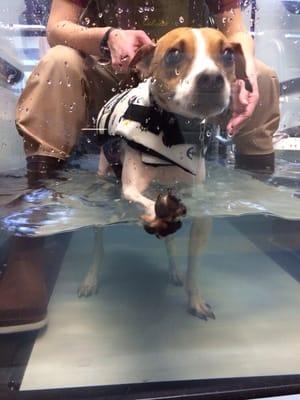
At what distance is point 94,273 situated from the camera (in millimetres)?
1000

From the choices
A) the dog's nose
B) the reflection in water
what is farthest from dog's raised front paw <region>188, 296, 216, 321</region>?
the dog's nose

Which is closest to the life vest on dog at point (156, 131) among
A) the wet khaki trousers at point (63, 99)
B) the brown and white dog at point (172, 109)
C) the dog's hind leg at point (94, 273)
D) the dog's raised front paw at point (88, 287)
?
the brown and white dog at point (172, 109)

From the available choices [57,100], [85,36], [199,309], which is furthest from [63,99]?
[199,309]

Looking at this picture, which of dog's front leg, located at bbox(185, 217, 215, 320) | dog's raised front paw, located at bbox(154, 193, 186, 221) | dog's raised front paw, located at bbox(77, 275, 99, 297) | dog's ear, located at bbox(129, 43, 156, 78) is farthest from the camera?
dog's raised front paw, located at bbox(77, 275, 99, 297)

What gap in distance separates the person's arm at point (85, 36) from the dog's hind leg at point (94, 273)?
1.11 feet

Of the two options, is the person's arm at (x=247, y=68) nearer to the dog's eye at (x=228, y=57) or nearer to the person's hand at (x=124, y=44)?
the dog's eye at (x=228, y=57)

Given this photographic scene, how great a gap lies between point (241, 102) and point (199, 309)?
15.5 inches

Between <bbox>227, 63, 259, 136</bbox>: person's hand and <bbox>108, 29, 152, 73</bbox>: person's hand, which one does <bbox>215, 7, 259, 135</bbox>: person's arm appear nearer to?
<bbox>227, 63, 259, 136</bbox>: person's hand

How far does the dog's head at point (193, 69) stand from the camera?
68 cm

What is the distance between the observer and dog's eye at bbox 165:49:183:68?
0.70 m

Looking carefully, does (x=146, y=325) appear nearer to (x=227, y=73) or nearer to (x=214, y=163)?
(x=214, y=163)

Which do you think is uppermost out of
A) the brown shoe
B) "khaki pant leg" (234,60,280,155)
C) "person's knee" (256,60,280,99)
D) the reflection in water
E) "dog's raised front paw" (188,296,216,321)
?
"person's knee" (256,60,280,99)

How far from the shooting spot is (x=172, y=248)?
3.36 feet

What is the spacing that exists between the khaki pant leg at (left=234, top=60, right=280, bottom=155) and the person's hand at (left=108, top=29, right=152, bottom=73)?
0.75ft
